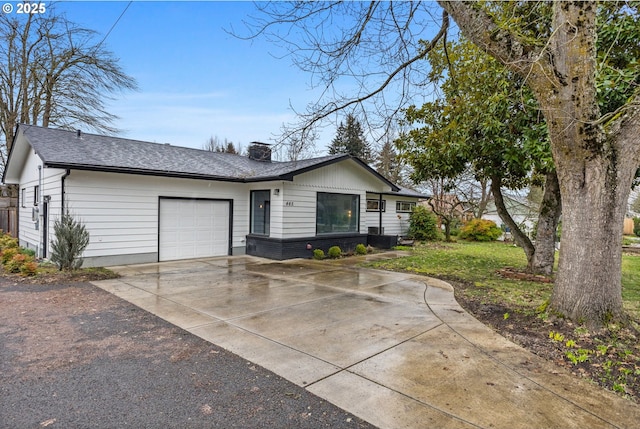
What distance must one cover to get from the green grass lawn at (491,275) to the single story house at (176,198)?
2884 mm

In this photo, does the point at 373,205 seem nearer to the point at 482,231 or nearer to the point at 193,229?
the point at 482,231

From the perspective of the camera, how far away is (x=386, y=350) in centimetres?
361

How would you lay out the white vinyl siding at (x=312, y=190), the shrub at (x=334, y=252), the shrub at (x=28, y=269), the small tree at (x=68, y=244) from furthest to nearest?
the shrub at (x=334, y=252) < the white vinyl siding at (x=312, y=190) < the small tree at (x=68, y=244) < the shrub at (x=28, y=269)

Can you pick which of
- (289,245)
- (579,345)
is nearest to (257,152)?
(289,245)

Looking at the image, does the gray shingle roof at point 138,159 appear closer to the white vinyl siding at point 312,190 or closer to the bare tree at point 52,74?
the white vinyl siding at point 312,190

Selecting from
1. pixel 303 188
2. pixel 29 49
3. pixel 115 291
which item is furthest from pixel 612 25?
pixel 29 49

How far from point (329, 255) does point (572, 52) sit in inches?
330

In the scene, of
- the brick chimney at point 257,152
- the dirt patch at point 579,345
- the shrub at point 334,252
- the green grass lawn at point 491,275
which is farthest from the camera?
the brick chimney at point 257,152

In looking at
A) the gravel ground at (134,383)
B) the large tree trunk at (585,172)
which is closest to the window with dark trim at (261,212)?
the gravel ground at (134,383)

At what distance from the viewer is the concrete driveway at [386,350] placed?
2.51m

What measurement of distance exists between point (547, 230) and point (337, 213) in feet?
20.8

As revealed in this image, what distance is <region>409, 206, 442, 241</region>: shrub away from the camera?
1723cm

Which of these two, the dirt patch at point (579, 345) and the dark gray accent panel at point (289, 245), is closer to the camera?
the dirt patch at point (579, 345)

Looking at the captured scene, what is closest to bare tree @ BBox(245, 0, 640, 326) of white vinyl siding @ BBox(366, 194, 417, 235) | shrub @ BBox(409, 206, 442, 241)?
white vinyl siding @ BBox(366, 194, 417, 235)
